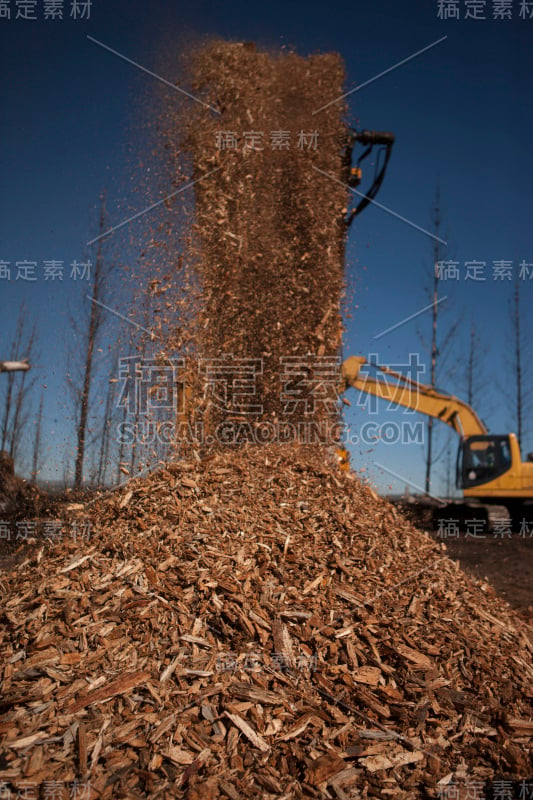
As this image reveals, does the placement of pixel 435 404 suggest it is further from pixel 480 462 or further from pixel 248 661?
pixel 248 661

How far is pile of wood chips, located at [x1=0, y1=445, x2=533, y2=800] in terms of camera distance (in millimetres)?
2072

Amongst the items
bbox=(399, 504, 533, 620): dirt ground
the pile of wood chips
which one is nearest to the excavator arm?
bbox=(399, 504, 533, 620): dirt ground

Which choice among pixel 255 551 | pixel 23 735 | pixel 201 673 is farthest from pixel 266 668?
pixel 23 735

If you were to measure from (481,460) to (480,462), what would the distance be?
0.04 m

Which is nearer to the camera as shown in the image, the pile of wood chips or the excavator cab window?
the pile of wood chips

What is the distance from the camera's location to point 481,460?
9.15 meters

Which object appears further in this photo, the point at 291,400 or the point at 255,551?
the point at 291,400

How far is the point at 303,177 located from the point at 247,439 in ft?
9.23

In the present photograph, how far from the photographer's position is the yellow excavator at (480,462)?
356 inches

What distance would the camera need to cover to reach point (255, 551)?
314 cm

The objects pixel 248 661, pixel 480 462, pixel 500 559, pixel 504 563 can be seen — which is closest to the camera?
pixel 248 661

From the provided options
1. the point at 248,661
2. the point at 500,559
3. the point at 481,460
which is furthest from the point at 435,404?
the point at 248,661

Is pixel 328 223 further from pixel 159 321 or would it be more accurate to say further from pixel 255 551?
pixel 255 551

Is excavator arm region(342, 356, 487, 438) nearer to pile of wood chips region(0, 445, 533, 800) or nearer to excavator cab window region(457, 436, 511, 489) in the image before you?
excavator cab window region(457, 436, 511, 489)
